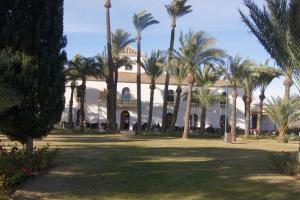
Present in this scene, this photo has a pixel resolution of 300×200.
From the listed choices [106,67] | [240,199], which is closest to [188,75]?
[106,67]

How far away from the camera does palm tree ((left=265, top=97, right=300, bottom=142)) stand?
128ft

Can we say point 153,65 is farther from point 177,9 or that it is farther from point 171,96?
point 171,96

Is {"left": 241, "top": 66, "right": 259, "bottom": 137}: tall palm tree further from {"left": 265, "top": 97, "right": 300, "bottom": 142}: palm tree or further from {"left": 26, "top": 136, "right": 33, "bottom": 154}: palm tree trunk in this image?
{"left": 26, "top": 136, "right": 33, "bottom": 154}: palm tree trunk

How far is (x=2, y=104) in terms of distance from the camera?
962 centimetres

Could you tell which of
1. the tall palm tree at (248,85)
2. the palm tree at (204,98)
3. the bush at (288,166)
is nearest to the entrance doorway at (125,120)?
the palm tree at (204,98)

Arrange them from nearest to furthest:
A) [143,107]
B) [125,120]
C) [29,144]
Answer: [29,144], [143,107], [125,120]

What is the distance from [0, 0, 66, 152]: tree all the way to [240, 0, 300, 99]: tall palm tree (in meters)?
5.50

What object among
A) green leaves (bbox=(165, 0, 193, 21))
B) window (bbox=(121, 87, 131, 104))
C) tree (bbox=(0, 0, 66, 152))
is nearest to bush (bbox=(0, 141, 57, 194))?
tree (bbox=(0, 0, 66, 152))

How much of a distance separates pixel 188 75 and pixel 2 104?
32.5 metres

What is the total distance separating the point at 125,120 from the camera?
209ft

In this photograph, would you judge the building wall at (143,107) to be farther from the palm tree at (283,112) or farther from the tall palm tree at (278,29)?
the tall palm tree at (278,29)

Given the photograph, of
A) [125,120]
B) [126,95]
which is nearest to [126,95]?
[126,95]

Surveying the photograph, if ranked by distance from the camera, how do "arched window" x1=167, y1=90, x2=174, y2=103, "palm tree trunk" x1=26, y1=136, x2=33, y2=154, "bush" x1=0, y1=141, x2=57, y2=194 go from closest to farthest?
"bush" x1=0, y1=141, x2=57, y2=194, "palm tree trunk" x1=26, y1=136, x2=33, y2=154, "arched window" x1=167, y1=90, x2=174, y2=103

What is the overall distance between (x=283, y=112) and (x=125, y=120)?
90.6 ft
